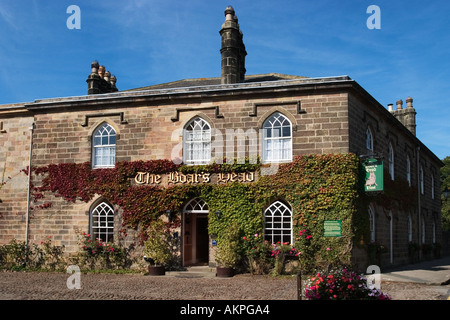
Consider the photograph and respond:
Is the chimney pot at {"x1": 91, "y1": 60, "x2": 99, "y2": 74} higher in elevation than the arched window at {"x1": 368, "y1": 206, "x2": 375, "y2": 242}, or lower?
higher

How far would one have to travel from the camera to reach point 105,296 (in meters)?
11.5

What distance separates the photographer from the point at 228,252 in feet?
50.7

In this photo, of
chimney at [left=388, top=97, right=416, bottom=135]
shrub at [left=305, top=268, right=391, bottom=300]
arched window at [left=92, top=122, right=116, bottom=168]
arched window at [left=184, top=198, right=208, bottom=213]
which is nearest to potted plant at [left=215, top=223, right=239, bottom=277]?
arched window at [left=184, top=198, right=208, bottom=213]

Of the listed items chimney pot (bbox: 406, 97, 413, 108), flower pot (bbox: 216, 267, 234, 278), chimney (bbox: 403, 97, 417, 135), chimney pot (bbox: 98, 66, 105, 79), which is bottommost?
flower pot (bbox: 216, 267, 234, 278)

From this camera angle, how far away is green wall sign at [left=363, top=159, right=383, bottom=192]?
→ 15.5m

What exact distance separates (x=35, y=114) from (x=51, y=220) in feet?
14.0

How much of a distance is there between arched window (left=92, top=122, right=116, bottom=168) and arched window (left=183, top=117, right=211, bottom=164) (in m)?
2.87

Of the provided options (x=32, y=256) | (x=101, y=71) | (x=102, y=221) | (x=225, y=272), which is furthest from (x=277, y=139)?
(x=101, y=71)

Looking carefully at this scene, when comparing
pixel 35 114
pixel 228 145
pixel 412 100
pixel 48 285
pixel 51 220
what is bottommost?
pixel 48 285

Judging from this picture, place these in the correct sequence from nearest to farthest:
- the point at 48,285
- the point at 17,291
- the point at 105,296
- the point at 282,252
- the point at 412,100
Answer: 1. the point at 105,296
2. the point at 17,291
3. the point at 48,285
4. the point at 282,252
5. the point at 412,100

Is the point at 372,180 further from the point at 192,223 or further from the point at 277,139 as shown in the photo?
the point at 192,223

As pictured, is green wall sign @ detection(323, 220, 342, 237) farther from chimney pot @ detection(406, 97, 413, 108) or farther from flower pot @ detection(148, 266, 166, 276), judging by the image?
chimney pot @ detection(406, 97, 413, 108)

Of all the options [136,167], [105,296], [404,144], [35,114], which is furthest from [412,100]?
[105,296]
